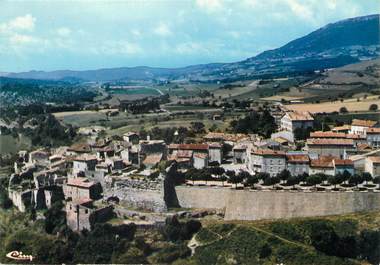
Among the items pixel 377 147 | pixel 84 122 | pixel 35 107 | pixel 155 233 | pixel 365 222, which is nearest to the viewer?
pixel 365 222

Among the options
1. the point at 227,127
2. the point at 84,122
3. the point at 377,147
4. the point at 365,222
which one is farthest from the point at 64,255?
the point at 84,122

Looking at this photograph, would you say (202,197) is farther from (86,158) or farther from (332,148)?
(332,148)

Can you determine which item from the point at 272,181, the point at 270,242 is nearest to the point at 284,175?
the point at 272,181

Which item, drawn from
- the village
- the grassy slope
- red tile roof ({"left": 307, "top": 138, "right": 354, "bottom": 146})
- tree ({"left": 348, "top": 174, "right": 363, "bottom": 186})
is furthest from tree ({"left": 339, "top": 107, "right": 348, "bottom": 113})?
the grassy slope

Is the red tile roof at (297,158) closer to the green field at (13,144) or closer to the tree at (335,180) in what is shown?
the tree at (335,180)

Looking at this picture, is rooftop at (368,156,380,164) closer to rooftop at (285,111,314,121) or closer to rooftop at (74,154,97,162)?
rooftop at (285,111,314,121)

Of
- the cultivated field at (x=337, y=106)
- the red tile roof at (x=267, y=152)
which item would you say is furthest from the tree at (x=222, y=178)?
the cultivated field at (x=337, y=106)

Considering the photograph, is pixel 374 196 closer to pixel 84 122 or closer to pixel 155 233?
pixel 155 233
